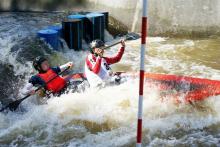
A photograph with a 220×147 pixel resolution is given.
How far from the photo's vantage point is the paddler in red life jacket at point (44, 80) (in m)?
5.82

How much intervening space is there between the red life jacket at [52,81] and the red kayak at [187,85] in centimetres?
42

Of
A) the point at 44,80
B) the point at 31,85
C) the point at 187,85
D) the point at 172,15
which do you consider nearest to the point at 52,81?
the point at 44,80

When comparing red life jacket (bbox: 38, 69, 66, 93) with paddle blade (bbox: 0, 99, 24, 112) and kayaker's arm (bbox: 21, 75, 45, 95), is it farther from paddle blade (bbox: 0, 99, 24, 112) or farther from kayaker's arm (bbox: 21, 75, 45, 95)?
paddle blade (bbox: 0, 99, 24, 112)

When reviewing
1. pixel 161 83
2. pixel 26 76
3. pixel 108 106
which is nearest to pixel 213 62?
pixel 161 83

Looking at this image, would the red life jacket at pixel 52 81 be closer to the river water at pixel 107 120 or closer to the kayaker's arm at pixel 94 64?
the river water at pixel 107 120

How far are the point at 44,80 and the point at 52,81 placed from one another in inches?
5.9

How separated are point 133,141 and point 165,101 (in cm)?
114

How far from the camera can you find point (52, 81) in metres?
5.98

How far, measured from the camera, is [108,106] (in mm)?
5996

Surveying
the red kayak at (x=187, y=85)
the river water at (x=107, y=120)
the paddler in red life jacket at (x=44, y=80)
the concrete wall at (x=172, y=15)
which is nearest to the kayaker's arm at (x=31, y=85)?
the paddler in red life jacket at (x=44, y=80)

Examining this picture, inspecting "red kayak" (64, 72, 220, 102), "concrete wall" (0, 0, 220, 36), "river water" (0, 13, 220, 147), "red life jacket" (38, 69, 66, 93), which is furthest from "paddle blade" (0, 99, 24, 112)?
"concrete wall" (0, 0, 220, 36)

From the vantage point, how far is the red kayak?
5.85m

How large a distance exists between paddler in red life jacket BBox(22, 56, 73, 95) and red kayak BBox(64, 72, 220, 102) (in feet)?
1.51

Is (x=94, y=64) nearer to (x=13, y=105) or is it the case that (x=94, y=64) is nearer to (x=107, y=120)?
(x=107, y=120)
